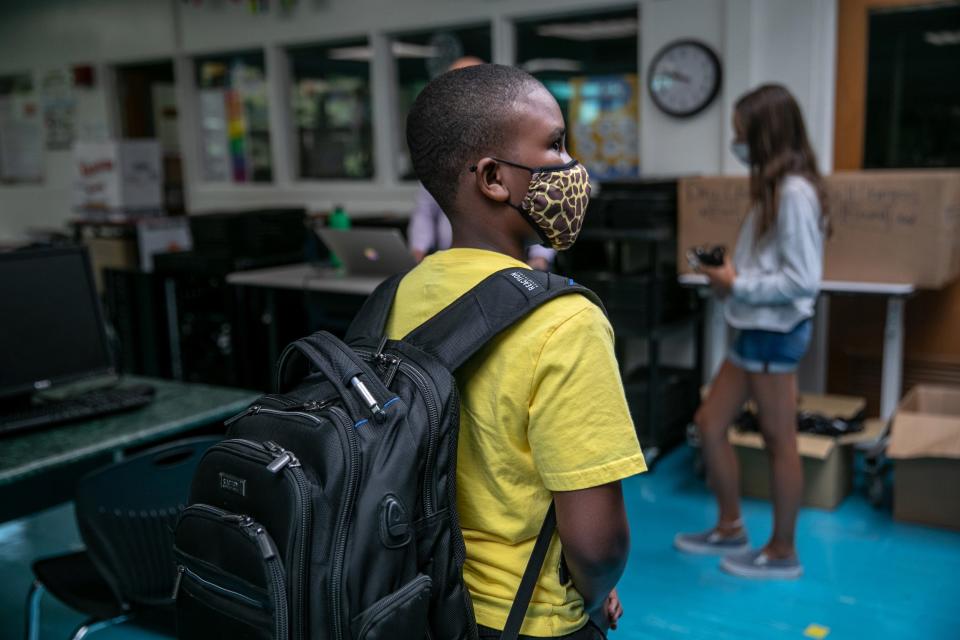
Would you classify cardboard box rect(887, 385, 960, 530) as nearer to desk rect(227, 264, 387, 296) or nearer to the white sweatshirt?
Result: the white sweatshirt

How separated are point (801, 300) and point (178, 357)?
350 centimetres

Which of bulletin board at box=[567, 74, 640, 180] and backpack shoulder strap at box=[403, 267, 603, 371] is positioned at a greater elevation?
bulletin board at box=[567, 74, 640, 180]

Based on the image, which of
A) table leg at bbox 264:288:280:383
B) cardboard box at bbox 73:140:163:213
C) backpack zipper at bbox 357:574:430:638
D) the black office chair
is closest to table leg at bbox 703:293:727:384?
table leg at bbox 264:288:280:383

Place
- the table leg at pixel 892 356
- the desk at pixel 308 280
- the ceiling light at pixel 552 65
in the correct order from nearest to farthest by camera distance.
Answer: the table leg at pixel 892 356 → the desk at pixel 308 280 → the ceiling light at pixel 552 65

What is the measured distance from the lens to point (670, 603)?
2.63 m

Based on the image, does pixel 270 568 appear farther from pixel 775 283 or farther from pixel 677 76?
pixel 677 76

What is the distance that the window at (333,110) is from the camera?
5602 mm

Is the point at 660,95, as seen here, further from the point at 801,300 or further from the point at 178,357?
the point at 178,357

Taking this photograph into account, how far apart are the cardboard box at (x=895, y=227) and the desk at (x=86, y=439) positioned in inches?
84.8

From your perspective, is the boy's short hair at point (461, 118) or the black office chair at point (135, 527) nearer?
the boy's short hair at point (461, 118)

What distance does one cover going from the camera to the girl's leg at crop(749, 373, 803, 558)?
2.55 meters

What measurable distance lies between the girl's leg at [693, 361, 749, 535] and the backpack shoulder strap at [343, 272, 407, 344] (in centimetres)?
180

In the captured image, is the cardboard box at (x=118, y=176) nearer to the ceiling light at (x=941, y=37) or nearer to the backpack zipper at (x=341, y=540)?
the ceiling light at (x=941, y=37)

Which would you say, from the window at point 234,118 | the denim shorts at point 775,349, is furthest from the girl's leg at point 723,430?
the window at point 234,118
